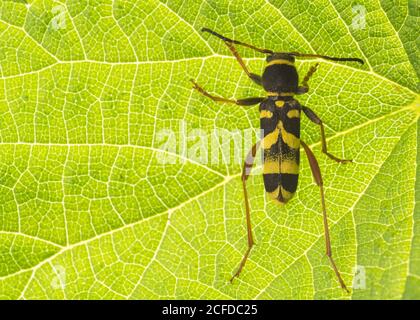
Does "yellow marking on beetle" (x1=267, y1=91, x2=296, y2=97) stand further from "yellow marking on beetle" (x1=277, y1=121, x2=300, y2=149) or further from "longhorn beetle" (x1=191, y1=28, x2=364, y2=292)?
"yellow marking on beetle" (x1=277, y1=121, x2=300, y2=149)

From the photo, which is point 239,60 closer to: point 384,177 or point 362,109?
point 362,109

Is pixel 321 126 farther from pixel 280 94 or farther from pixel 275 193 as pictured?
pixel 275 193

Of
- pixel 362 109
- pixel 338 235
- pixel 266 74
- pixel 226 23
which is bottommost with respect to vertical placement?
pixel 338 235

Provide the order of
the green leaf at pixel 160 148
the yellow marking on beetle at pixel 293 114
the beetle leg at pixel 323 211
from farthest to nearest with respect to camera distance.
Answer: the yellow marking on beetle at pixel 293 114 < the green leaf at pixel 160 148 < the beetle leg at pixel 323 211

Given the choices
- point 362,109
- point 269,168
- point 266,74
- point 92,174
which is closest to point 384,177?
point 362,109

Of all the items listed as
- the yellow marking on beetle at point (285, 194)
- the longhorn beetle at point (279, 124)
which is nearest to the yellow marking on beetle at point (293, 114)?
the longhorn beetle at point (279, 124)

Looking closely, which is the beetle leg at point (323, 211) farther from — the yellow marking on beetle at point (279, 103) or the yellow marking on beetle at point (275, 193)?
the yellow marking on beetle at point (279, 103)

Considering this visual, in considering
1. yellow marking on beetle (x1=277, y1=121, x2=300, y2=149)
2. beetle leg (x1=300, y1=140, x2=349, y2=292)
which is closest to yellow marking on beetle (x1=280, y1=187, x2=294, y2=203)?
beetle leg (x1=300, y1=140, x2=349, y2=292)
